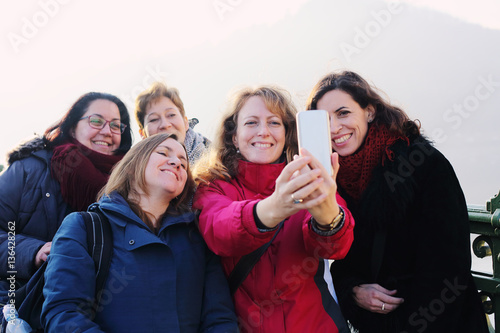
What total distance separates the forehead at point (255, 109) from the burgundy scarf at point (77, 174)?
50.8 inches

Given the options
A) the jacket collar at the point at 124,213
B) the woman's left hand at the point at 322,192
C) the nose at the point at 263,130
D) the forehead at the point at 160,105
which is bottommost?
the jacket collar at the point at 124,213

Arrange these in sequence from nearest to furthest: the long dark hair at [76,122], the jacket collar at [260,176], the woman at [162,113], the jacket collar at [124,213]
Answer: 1. the jacket collar at [124,213]
2. the jacket collar at [260,176]
3. the long dark hair at [76,122]
4. the woman at [162,113]

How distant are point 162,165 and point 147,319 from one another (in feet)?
2.88

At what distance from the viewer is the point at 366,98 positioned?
282cm

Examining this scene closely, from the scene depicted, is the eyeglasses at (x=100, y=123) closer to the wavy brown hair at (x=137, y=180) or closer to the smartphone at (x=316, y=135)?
the wavy brown hair at (x=137, y=180)

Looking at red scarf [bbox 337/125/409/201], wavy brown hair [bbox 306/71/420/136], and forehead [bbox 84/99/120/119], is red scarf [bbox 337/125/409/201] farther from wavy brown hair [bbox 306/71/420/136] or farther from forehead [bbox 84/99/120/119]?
forehead [bbox 84/99/120/119]

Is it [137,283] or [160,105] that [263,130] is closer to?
[137,283]

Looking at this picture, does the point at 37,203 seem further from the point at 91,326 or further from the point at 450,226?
the point at 450,226

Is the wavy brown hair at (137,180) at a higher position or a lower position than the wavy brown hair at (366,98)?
lower

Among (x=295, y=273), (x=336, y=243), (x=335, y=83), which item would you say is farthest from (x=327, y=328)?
(x=335, y=83)

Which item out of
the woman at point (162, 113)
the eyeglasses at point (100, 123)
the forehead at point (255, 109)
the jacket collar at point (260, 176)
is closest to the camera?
the jacket collar at point (260, 176)

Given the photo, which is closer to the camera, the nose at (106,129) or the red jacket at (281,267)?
the red jacket at (281,267)

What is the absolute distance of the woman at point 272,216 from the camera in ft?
6.02

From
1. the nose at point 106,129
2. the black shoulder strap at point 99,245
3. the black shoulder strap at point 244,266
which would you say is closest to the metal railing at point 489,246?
the black shoulder strap at point 244,266
